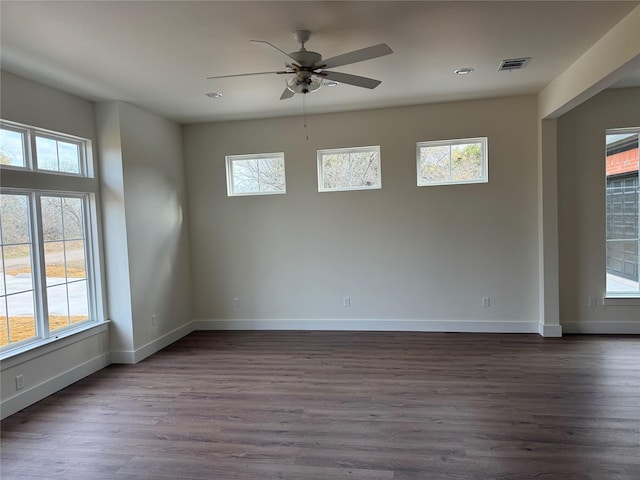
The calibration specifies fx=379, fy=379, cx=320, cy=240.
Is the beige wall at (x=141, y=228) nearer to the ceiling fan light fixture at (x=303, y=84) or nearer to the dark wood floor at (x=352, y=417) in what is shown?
the dark wood floor at (x=352, y=417)

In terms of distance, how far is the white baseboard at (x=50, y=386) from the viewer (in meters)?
3.05

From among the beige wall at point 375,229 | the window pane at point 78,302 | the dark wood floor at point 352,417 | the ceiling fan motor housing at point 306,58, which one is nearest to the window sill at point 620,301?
the dark wood floor at point 352,417

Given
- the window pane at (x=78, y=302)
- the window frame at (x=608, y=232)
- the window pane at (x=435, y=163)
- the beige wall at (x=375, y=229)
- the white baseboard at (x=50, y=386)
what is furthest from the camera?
the window pane at (x=435, y=163)

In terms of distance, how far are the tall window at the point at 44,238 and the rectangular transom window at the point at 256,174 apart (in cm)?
178

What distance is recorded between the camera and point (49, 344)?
3.42 m

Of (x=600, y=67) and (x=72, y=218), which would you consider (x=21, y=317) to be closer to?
(x=72, y=218)

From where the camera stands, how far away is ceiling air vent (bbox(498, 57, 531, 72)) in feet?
10.8

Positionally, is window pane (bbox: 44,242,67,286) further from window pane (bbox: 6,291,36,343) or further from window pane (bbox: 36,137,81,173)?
window pane (bbox: 36,137,81,173)

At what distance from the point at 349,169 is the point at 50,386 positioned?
3939 mm

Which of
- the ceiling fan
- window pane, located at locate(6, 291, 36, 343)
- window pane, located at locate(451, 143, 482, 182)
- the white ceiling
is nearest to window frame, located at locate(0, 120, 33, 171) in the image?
the white ceiling

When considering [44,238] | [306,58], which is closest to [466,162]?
[306,58]

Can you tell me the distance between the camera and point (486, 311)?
4.76m

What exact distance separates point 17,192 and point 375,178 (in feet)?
12.3

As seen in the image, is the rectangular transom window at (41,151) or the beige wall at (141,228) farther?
the beige wall at (141,228)
